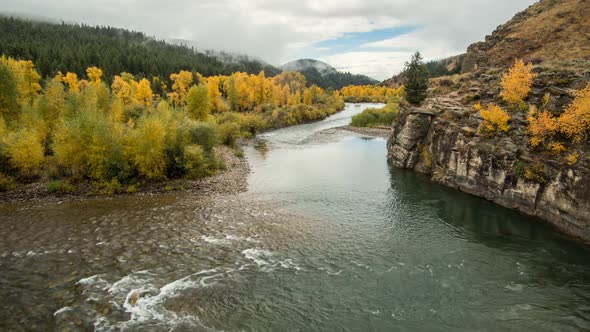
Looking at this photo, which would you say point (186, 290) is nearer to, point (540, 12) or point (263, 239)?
point (263, 239)

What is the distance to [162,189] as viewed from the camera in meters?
37.8

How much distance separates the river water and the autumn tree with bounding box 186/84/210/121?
3443 cm

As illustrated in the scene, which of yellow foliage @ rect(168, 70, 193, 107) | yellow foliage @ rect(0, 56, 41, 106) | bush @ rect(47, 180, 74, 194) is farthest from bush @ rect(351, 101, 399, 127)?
bush @ rect(47, 180, 74, 194)

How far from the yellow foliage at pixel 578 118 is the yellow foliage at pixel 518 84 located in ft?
22.1

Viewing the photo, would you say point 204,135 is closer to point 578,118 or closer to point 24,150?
point 24,150

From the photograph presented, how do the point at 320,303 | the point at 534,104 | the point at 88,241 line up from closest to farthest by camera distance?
1. the point at 320,303
2. the point at 88,241
3. the point at 534,104

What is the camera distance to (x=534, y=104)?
3591 cm

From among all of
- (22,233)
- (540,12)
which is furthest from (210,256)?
(540,12)

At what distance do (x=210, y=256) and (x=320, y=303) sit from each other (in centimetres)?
925

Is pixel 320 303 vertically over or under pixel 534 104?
under

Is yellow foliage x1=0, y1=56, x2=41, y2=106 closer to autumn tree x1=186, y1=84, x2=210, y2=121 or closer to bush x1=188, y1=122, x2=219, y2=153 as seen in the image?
bush x1=188, y1=122, x2=219, y2=153

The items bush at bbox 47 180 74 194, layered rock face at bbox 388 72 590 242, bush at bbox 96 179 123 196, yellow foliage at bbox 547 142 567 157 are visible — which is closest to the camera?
layered rock face at bbox 388 72 590 242

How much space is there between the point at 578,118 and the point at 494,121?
7.95 metres

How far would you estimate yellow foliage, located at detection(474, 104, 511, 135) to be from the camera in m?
36.2
